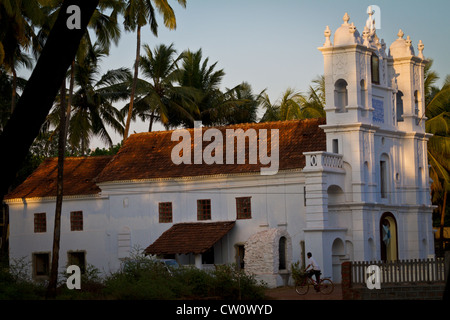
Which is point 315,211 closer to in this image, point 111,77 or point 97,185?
point 97,185

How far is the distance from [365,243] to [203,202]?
8003mm

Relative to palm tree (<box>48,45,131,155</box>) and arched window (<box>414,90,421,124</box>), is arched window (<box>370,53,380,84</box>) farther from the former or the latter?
palm tree (<box>48,45,131,155</box>)

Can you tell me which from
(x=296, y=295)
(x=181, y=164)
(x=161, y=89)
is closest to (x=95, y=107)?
(x=161, y=89)

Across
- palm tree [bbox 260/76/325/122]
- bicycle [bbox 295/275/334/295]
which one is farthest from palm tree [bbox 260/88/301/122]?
bicycle [bbox 295/275/334/295]

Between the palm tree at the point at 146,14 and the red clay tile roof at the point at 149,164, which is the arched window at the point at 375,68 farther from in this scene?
the palm tree at the point at 146,14

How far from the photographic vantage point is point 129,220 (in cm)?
4228

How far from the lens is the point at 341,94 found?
129 ft

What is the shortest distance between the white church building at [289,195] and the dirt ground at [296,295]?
156 cm

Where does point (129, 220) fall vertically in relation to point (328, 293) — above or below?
above

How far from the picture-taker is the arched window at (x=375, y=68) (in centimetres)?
4002

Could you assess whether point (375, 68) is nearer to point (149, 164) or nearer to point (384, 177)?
point (384, 177)

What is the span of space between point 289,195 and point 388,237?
5.36 metres
